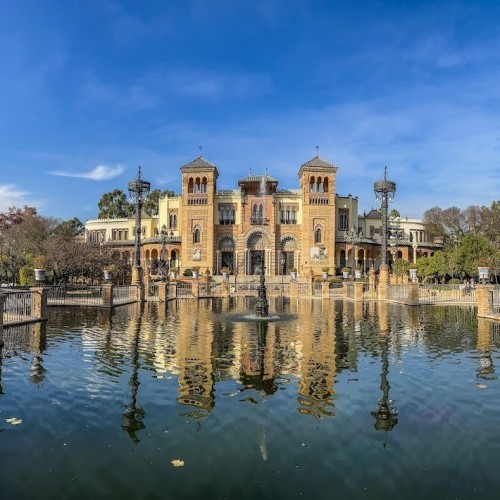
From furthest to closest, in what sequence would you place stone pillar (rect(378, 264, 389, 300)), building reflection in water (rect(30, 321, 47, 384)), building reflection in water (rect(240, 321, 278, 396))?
stone pillar (rect(378, 264, 389, 300))
building reflection in water (rect(30, 321, 47, 384))
building reflection in water (rect(240, 321, 278, 396))

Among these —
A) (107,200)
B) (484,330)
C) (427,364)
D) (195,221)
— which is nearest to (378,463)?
(427,364)

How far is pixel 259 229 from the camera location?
221 ft

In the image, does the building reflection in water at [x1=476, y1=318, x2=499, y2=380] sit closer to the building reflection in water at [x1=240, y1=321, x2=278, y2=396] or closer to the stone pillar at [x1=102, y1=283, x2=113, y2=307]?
the building reflection in water at [x1=240, y1=321, x2=278, y2=396]

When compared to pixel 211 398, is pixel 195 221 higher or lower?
higher

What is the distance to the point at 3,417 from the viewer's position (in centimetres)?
670

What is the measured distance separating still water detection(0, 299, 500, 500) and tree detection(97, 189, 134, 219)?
80.7 m

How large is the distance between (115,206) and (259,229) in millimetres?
35806

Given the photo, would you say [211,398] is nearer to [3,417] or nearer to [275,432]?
[275,432]

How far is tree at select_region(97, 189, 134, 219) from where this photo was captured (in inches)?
3568

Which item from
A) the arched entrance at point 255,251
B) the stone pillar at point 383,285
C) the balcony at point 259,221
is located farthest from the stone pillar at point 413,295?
the balcony at point 259,221

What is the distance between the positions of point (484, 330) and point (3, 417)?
1480cm

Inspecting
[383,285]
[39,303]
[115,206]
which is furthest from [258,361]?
[115,206]

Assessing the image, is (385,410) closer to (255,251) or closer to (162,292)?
(162,292)

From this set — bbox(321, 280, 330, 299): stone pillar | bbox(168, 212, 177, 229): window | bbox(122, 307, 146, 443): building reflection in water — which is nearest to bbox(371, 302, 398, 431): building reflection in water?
bbox(122, 307, 146, 443): building reflection in water
